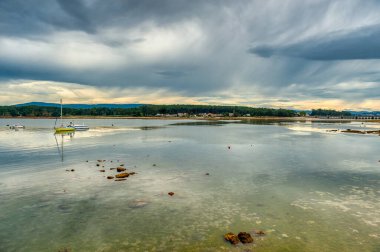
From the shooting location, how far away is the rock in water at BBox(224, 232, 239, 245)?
52.7 feet

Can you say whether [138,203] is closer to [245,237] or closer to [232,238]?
[232,238]

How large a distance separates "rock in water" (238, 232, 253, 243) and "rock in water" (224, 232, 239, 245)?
0.25 metres

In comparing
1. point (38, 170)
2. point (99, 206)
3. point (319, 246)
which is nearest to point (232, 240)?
point (319, 246)

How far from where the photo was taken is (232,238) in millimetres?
16219

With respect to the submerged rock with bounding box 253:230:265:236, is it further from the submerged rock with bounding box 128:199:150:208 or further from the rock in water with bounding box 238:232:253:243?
the submerged rock with bounding box 128:199:150:208

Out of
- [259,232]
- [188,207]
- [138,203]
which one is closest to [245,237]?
[259,232]

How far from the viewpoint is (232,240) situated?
52.8 feet

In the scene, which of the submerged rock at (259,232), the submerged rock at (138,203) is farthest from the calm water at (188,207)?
the submerged rock at (259,232)

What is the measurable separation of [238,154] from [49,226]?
38.3 metres

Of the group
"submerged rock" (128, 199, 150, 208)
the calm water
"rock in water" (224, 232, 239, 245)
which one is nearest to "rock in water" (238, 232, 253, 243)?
"rock in water" (224, 232, 239, 245)

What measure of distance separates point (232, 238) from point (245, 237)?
0.77 metres

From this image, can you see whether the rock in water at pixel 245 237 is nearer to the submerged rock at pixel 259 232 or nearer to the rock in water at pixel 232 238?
the rock in water at pixel 232 238

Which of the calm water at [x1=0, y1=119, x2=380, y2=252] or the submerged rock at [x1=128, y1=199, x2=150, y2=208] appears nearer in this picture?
the calm water at [x1=0, y1=119, x2=380, y2=252]

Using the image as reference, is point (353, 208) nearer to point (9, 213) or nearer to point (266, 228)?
point (266, 228)
